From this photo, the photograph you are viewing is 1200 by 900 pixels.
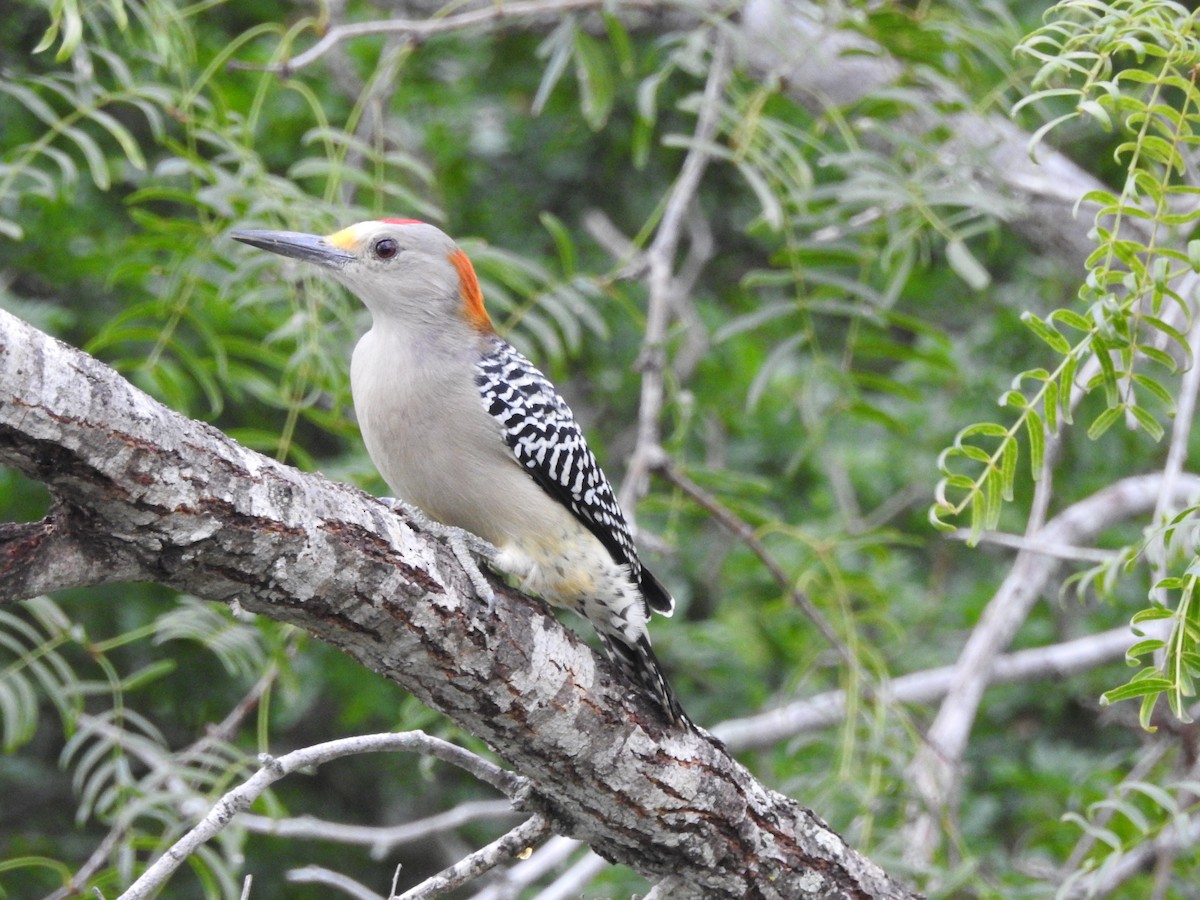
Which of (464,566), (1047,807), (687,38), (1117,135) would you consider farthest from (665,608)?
(1117,135)

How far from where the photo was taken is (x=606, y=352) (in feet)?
20.5

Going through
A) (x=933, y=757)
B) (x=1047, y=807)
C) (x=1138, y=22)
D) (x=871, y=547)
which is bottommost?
(x=1047, y=807)

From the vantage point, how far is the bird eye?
3.87m

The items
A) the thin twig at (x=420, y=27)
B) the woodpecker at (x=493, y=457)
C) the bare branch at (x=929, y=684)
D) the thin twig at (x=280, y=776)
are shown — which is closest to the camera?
the thin twig at (x=280, y=776)

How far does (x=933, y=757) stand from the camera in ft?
16.4

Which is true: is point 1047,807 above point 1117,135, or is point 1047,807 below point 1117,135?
below

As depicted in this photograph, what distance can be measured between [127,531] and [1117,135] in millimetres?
5514

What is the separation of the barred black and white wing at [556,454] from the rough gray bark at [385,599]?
0.67 meters

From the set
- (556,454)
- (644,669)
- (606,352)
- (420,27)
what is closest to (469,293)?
(556,454)

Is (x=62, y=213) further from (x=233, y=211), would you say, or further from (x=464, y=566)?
(x=464, y=566)

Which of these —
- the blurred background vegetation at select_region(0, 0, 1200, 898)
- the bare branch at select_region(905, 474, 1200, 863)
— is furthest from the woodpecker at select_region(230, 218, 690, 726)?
the bare branch at select_region(905, 474, 1200, 863)

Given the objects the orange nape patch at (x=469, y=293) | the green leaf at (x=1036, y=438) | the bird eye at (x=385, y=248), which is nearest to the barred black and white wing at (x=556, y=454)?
the orange nape patch at (x=469, y=293)

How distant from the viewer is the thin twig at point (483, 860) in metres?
2.68

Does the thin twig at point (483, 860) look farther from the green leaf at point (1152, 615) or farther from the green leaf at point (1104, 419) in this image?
the green leaf at point (1104, 419)
